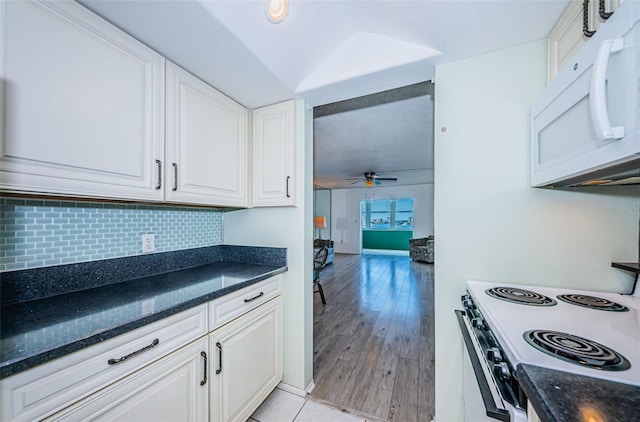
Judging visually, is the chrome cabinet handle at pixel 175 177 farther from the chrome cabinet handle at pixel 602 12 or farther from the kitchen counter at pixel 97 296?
the chrome cabinet handle at pixel 602 12

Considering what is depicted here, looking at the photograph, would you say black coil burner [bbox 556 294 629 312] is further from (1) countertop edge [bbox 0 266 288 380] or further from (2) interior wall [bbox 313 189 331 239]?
(2) interior wall [bbox 313 189 331 239]

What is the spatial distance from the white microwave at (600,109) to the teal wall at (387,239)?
8.04m

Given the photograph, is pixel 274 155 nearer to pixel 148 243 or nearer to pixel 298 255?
pixel 298 255

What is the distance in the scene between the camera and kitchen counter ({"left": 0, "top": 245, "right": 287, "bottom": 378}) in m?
0.72

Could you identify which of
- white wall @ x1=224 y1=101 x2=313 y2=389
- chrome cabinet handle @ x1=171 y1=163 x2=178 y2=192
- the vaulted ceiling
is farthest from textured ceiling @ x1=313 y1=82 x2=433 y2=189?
chrome cabinet handle @ x1=171 y1=163 x2=178 y2=192

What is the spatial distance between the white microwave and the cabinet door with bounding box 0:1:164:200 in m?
1.75

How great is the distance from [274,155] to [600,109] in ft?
5.34

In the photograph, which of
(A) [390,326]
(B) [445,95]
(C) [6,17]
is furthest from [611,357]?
(A) [390,326]

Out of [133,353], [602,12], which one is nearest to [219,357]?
[133,353]

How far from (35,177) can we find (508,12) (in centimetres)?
203

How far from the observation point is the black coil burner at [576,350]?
0.60 metres

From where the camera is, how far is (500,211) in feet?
4.27

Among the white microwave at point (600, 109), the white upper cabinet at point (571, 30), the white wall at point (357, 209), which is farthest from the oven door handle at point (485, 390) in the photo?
the white wall at point (357, 209)

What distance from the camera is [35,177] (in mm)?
855
